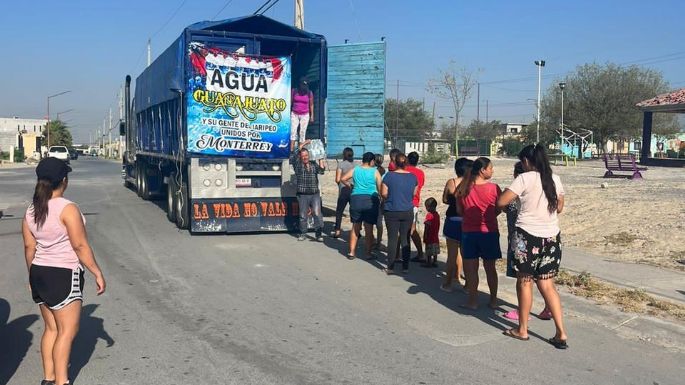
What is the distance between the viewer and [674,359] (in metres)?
5.39

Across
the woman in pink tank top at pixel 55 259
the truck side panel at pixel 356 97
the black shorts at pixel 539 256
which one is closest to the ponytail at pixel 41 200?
the woman in pink tank top at pixel 55 259

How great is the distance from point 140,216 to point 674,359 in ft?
40.9

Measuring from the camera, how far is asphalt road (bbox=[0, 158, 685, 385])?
16.1 ft

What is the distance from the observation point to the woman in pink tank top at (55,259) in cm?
428

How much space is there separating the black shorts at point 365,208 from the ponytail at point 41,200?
5.78 m

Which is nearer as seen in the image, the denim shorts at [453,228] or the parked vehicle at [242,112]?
the denim shorts at [453,228]

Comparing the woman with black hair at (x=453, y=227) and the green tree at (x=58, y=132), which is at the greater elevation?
the green tree at (x=58, y=132)

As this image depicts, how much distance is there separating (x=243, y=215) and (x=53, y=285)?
750 centimetres

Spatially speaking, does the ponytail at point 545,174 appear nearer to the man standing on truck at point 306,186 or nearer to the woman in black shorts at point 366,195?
the woman in black shorts at point 366,195

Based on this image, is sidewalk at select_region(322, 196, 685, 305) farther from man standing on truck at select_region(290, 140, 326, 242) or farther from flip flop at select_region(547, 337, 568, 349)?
man standing on truck at select_region(290, 140, 326, 242)

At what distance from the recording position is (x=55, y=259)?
14.1 ft

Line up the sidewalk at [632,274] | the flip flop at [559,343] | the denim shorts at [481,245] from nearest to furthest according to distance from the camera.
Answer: the flip flop at [559,343] → the denim shorts at [481,245] → the sidewalk at [632,274]

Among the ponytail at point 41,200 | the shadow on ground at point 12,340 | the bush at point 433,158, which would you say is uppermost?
the ponytail at point 41,200

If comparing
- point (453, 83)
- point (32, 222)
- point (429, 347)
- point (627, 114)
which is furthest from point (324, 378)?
point (627, 114)
